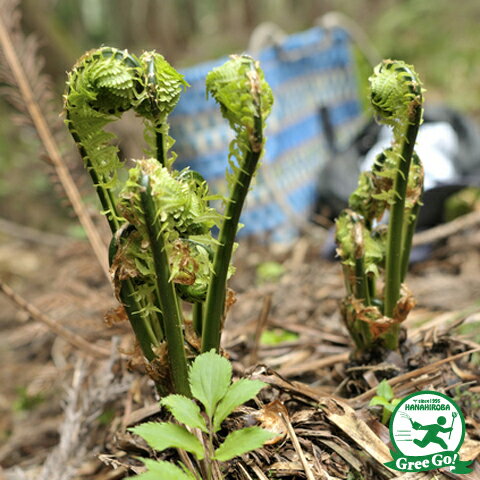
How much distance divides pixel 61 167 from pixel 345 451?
0.91 metres

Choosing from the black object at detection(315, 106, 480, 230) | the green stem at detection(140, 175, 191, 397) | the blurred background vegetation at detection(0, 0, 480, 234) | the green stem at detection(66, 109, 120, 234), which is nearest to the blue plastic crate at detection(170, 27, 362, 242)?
the black object at detection(315, 106, 480, 230)

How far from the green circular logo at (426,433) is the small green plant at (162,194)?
11.1 inches

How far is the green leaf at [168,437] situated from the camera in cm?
63

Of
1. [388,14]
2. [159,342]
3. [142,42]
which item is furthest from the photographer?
[142,42]

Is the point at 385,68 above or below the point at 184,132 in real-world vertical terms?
below

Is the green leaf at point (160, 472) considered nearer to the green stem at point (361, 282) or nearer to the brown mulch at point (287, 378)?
the brown mulch at point (287, 378)

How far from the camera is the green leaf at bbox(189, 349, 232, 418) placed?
26.7 inches

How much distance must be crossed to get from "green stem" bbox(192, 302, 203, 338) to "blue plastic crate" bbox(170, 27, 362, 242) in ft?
5.83

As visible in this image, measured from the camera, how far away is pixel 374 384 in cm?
90

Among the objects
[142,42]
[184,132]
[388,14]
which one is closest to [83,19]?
[142,42]

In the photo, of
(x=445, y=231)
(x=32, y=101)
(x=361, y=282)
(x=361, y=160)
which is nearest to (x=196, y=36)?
(x=361, y=160)

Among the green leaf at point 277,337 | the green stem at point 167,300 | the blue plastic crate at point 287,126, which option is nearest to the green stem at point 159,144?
the green stem at point 167,300

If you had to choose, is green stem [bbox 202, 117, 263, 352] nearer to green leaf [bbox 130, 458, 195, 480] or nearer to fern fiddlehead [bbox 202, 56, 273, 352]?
fern fiddlehead [bbox 202, 56, 273, 352]

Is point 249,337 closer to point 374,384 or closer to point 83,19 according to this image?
point 374,384
